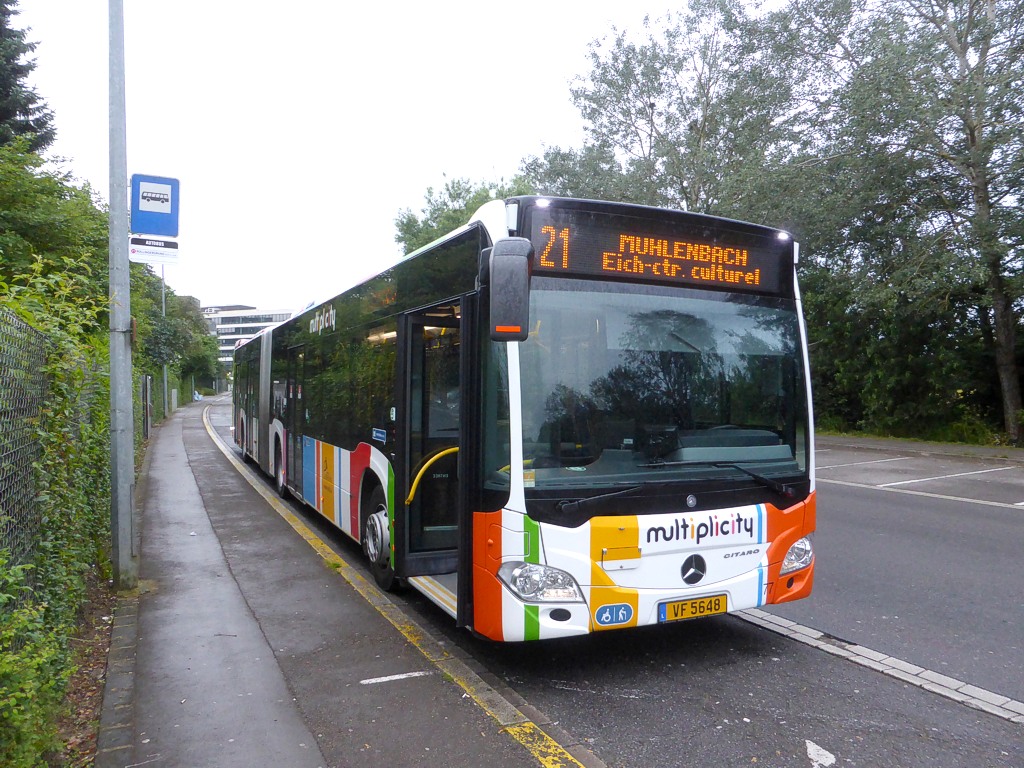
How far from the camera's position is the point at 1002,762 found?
12.4ft

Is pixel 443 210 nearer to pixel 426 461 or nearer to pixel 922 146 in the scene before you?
pixel 922 146

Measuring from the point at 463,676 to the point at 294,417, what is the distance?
6.74 meters

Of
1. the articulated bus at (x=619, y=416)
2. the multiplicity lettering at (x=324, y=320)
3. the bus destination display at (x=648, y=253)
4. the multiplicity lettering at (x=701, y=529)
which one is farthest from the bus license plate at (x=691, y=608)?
the multiplicity lettering at (x=324, y=320)

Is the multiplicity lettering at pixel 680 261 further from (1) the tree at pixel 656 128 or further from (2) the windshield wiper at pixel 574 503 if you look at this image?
(1) the tree at pixel 656 128

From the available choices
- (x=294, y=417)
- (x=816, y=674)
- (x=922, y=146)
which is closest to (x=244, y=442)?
(x=294, y=417)

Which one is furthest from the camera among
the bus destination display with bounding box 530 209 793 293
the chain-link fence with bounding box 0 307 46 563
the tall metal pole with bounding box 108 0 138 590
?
the tall metal pole with bounding box 108 0 138 590

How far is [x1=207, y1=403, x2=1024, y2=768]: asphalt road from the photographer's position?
3.95 meters

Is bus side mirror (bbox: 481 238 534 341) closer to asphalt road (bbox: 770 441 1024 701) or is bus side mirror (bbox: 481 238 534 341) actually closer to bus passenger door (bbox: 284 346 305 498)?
asphalt road (bbox: 770 441 1024 701)

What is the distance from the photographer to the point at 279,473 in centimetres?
1249

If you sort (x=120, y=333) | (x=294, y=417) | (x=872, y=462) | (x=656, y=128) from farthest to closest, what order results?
(x=656, y=128)
(x=872, y=462)
(x=294, y=417)
(x=120, y=333)

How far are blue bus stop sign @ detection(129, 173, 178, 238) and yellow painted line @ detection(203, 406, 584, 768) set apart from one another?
3.73 meters

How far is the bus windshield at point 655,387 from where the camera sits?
14.9ft

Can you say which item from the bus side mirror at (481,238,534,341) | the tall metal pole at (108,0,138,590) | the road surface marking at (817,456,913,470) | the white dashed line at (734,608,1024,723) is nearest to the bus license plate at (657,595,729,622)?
the white dashed line at (734,608,1024,723)

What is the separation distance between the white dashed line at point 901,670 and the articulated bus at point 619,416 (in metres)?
0.50
